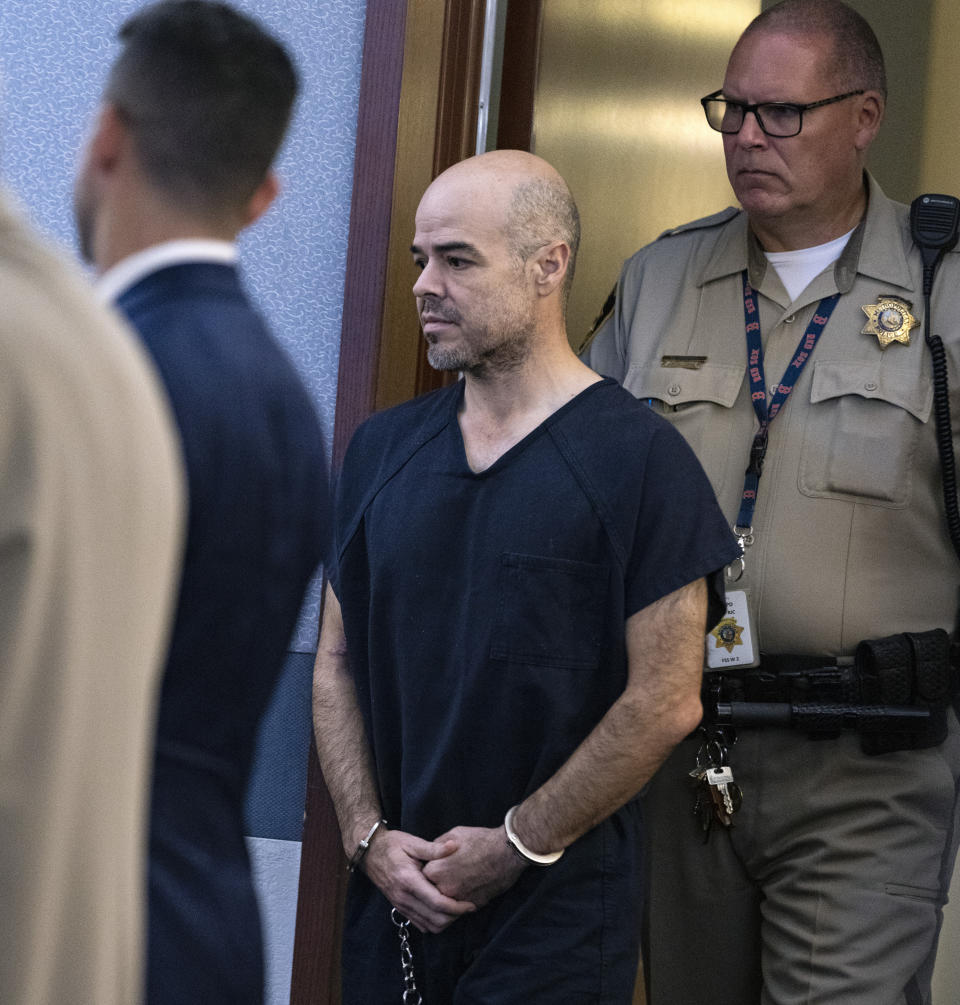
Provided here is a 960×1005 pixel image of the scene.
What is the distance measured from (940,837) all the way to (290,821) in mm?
990

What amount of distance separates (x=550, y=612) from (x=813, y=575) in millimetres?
484

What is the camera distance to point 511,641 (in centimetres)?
188

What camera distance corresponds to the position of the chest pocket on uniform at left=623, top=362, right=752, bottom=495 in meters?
2.25

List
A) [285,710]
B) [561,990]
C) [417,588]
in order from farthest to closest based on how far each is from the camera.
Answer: [285,710] < [417,588] < [561,990]

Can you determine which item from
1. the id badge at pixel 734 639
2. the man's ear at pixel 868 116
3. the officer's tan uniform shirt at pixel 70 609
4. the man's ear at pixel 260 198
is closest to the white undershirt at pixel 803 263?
the man's ear at pixel 868 116

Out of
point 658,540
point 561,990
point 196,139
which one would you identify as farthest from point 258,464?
point 561,990

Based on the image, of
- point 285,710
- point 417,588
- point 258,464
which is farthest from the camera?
point 285,710

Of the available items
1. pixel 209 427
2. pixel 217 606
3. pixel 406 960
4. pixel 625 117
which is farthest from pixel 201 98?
pixel 625 117

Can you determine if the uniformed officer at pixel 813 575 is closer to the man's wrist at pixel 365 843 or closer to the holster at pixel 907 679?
the holster at pixel 907 679

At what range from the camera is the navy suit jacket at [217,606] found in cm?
108

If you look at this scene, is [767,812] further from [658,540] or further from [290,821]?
[290,821]

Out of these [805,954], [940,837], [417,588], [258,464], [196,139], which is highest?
[196,139]

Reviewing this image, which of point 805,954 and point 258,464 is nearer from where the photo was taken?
point 258,464

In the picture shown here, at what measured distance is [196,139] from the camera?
1159 millimetres
